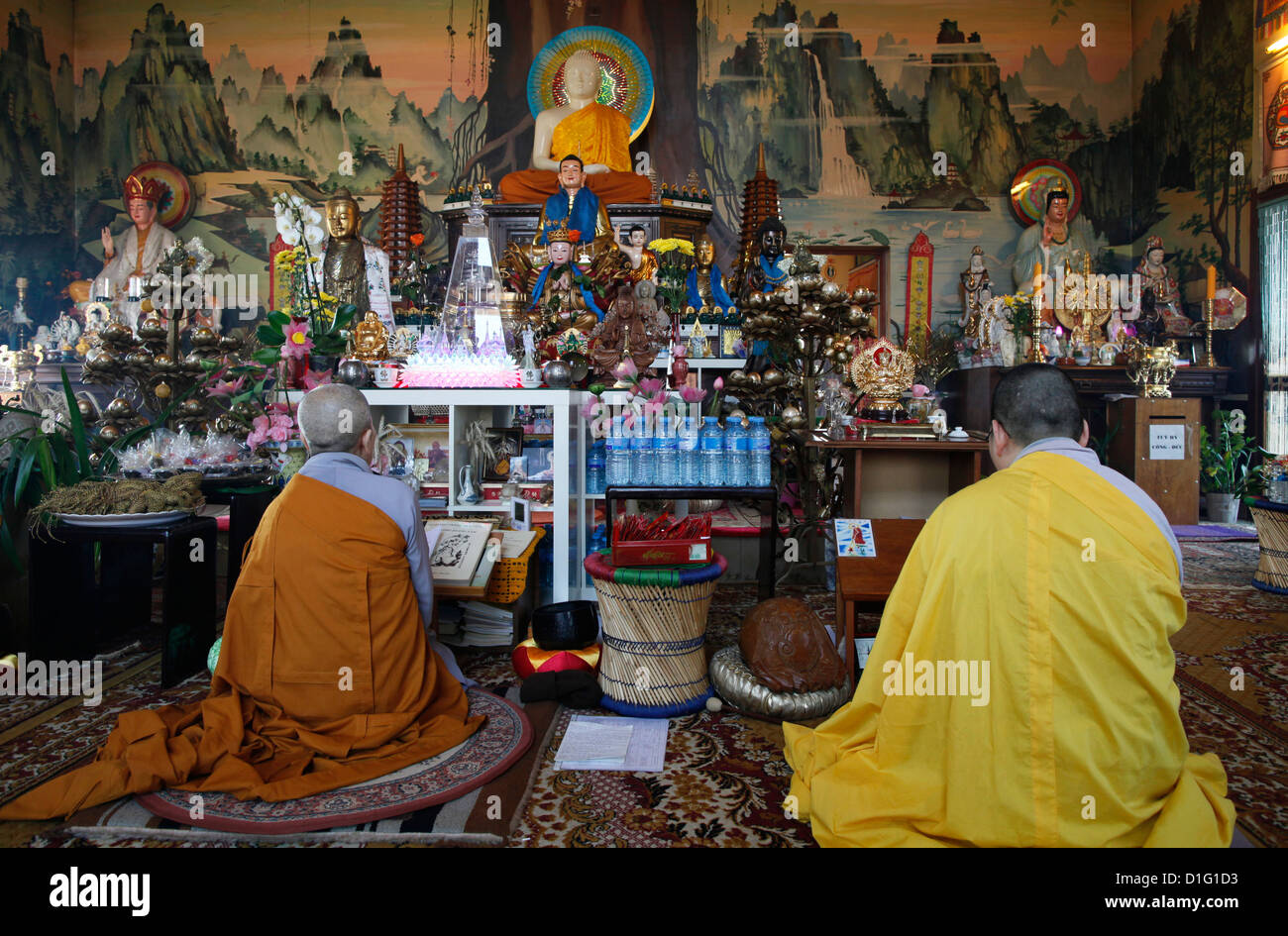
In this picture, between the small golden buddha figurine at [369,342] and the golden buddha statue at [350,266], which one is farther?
the golden buddha statue at [350,266]

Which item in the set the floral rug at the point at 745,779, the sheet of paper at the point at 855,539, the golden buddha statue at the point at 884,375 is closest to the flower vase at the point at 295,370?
the floral rug at the point at 745,779

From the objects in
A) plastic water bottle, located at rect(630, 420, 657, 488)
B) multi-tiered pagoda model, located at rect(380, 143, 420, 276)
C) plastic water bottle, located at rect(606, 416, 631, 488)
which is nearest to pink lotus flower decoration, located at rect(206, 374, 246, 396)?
plastic water bottle, located at rect(606, 416, 631, 488)

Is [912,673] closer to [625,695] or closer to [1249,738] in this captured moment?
[625,695]

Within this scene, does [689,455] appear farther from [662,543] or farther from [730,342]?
[730,342]

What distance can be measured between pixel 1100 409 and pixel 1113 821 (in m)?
7.76

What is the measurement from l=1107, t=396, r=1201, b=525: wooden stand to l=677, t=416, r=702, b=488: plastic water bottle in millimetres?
5484

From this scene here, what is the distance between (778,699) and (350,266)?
3934 millimetres

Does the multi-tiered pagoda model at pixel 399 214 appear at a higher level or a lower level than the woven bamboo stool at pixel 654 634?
higher

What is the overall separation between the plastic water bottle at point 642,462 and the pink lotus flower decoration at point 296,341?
1.89 m

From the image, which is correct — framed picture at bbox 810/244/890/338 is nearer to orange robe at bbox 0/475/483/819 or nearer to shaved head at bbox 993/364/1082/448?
shaved head at bbox 993/364/1082/448

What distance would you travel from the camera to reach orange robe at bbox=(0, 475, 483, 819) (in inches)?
99.1

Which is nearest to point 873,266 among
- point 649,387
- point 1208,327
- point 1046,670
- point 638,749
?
point 1208,327

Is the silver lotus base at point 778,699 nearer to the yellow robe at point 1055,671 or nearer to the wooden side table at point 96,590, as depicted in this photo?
the yellow robe at point 1055,671

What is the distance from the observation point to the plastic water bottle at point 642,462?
→ 13.9ft
